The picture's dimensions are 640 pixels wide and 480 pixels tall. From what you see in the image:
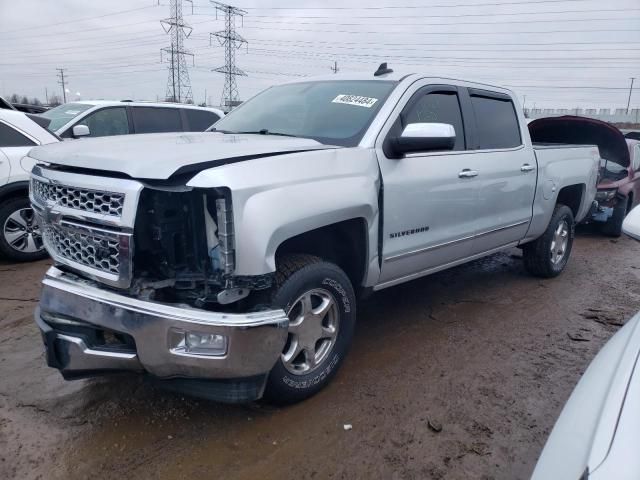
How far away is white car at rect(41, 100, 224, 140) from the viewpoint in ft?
25.8

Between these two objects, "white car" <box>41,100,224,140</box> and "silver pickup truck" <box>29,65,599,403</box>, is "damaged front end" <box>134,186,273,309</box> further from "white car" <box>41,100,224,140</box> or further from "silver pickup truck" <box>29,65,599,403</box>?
"white car" <box>41,100,224,140</box>

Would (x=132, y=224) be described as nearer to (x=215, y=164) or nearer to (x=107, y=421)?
(x=215, y=164)

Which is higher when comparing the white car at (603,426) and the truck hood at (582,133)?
the truck hood at (582,133)

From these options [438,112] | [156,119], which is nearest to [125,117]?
[156,119]

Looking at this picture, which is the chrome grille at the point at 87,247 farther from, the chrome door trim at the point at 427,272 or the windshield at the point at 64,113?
the windshield at the point at 64,113

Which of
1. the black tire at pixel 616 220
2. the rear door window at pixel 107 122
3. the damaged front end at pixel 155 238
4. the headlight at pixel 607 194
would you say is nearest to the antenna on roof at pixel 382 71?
the damaged front end at pixel 155 238

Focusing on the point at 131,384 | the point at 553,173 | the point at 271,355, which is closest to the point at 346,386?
the point at 271,355

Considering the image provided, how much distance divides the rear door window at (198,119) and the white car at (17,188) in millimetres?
3133

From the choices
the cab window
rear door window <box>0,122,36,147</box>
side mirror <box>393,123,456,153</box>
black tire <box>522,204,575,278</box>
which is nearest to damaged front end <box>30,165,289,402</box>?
side mirror <box>393,123,456,153</box>

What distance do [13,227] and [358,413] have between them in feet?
15.7

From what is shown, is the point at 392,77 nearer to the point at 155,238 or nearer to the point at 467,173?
the point at 467,173

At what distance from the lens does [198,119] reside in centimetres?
902

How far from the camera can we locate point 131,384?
10.9 ft

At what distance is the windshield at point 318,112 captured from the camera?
3.56 meters
